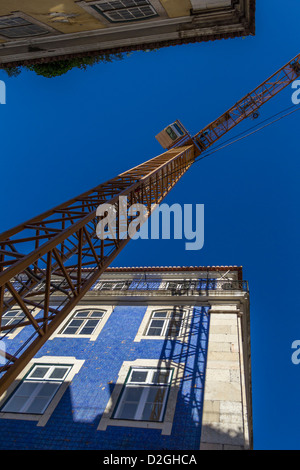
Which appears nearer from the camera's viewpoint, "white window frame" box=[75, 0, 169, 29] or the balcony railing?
"white window frame" box=[75, 0, 169, 29]

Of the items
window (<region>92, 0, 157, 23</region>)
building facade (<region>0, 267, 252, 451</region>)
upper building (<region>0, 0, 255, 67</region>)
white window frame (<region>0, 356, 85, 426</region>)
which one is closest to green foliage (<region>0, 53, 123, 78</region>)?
upper building (<region>0, 0, 255, 67</region>)

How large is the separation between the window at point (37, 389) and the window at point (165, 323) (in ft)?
12.3

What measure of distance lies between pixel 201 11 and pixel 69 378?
43.9ft

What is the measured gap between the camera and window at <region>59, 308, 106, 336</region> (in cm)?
1496

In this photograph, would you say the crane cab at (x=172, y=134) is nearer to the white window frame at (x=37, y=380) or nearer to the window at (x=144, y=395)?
the white window frame at (x=37, y=380)

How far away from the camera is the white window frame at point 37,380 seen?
1098cm

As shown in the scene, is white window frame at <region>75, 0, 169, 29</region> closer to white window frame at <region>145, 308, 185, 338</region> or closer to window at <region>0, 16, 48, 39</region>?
window at <region>0, 16, 48, 39</region>

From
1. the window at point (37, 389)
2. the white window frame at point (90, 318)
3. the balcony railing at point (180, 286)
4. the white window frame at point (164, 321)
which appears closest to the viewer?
the window at point (37, 389)

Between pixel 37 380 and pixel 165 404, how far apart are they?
5047 mm

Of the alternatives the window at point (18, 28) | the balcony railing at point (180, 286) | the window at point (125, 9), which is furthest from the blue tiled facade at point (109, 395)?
the window at point (18, 28)

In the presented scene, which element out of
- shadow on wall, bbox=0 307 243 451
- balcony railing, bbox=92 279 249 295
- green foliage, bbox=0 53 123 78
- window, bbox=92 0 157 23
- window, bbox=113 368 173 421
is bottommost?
shadow on wall, bbox=0 307 243 451

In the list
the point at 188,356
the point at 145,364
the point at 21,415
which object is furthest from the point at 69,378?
the point at 188,356

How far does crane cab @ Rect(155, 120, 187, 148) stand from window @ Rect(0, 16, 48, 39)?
18.0 metres

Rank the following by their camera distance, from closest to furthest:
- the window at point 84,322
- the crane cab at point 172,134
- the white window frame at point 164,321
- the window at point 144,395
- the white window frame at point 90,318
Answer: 1. the window at point 144,395
2. the white window frame at point 164,321
3. the white window frame at point 90,318
4. the window at point 84,322
5. the crane cab at point 172,134
